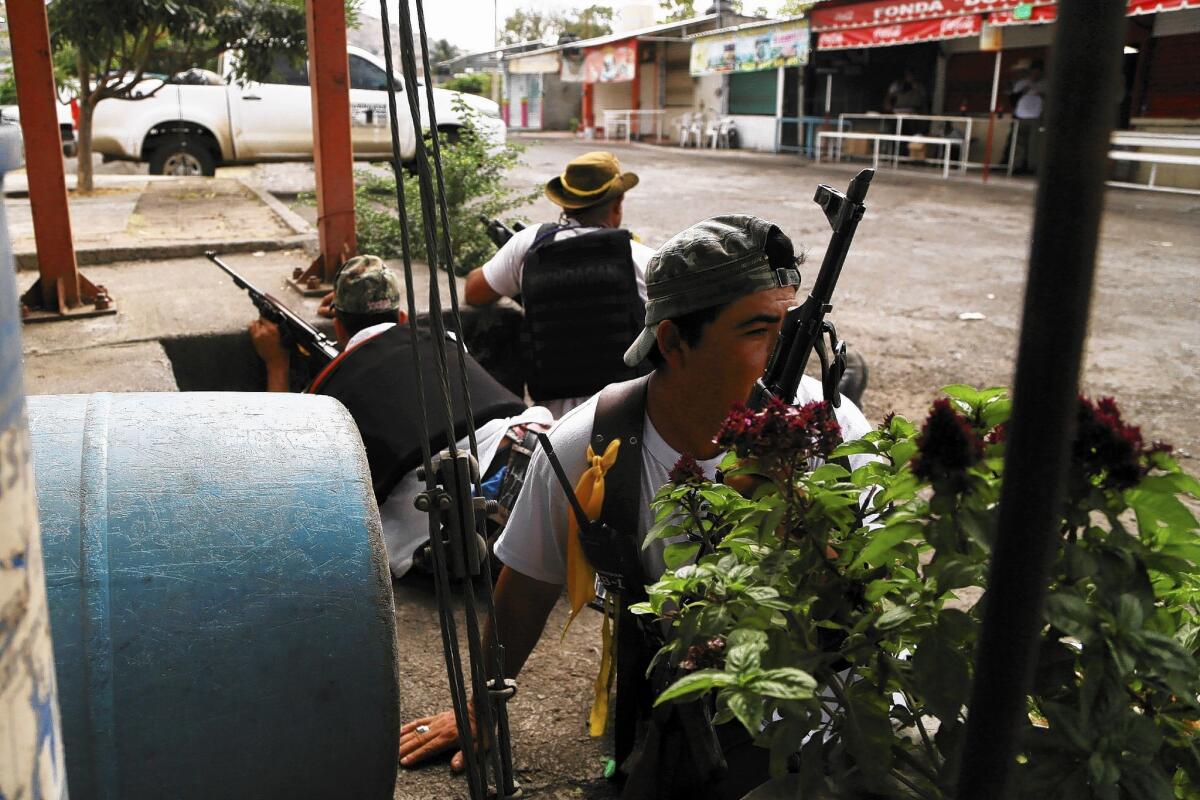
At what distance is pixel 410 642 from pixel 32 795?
2.68 meters

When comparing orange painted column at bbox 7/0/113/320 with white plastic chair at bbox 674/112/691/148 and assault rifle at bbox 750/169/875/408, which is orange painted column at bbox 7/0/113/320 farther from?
white plastic chair at bbox 674/112/691/148

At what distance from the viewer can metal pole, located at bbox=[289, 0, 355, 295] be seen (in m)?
5.55

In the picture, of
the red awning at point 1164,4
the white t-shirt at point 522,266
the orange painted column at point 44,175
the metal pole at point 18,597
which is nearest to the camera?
the metal pole at point 18,597

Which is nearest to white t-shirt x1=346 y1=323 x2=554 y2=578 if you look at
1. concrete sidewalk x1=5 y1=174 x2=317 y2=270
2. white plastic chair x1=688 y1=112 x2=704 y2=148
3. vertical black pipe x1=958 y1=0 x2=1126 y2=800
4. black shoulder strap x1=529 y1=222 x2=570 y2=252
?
black shoulder strap x1=529 y1=222 x2=570 y2=252

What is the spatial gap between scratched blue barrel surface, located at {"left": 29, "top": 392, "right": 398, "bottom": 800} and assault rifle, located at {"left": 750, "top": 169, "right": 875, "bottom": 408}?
0.84 meters

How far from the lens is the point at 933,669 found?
108 centimetres

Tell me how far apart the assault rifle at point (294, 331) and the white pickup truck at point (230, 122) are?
8.40m

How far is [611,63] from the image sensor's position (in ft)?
101

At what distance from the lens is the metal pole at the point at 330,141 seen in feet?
18.2

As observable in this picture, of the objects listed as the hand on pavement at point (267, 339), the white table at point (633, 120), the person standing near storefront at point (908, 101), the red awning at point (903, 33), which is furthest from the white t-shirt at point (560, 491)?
the white table at point (633, 120)

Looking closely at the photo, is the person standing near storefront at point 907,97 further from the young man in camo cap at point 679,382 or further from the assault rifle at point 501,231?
the young man in camo cap at point 679,382

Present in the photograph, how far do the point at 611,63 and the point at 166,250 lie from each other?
83.1ft

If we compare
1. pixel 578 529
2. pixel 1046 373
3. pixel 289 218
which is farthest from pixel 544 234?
pixel 289 218

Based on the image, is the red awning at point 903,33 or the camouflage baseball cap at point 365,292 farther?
the red awning at point 903,33
